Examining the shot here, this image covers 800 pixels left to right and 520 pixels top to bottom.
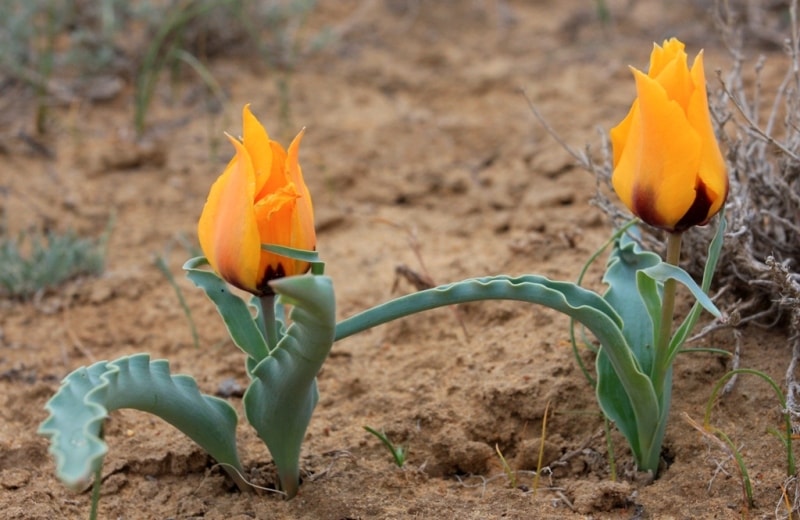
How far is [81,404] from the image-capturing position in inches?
57.5

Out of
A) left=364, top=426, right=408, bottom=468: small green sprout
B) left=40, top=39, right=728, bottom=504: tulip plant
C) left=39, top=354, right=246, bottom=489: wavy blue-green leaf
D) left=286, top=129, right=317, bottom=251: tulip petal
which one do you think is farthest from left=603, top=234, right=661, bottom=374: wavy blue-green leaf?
left=39, top=354, right=246, bottom=489: wavy blue-green leaf

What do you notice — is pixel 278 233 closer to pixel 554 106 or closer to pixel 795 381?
pixel 795 381

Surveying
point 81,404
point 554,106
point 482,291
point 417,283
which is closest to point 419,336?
point 417,283

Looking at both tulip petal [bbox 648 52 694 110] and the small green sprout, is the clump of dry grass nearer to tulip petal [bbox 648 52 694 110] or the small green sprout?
tulip petal [bbox 648 52 694 110]

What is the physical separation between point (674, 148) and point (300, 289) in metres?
0.59

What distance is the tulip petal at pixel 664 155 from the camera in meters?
1.53

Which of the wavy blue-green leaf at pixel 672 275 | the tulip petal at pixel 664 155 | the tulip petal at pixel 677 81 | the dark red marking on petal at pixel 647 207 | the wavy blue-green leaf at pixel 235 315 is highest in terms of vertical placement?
the tulip petal at pixel 677 81

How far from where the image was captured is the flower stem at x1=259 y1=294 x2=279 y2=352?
66.9 inches

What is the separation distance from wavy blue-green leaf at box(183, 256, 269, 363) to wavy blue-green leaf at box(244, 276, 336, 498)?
0.27 ft

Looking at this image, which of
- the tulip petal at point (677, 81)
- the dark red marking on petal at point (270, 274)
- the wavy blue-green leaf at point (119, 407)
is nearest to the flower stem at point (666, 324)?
the tulip petal at point (677, 81)

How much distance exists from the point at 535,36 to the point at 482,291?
3.22m

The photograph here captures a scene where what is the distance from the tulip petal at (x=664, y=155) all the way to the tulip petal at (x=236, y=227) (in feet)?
1.95

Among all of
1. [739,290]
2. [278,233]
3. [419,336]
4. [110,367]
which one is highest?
[278,233]

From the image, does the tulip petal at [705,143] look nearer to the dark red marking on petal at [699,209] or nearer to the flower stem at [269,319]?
the dark red marking on petal at [699,209]
